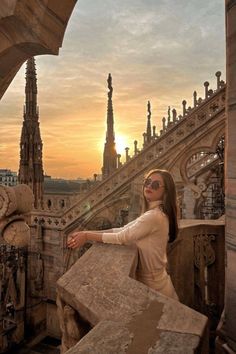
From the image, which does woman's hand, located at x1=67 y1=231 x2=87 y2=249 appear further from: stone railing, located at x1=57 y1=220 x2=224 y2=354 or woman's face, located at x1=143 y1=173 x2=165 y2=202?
woman's face, located at x1=143 y1=173 x2=165 y2=202

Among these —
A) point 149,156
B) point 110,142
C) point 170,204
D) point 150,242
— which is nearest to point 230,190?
point 170,204

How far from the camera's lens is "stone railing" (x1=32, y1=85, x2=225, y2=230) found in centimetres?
980

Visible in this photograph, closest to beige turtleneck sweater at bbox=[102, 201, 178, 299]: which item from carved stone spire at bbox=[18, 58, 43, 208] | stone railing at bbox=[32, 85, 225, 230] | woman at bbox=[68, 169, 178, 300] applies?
woman at bbox=[68, 169, 178, 300]

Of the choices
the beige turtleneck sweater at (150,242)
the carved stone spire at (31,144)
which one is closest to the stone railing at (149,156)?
the carved stone spire at (31,144)

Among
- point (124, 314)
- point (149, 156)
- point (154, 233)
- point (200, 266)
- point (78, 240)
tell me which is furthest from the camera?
point (149, 156)

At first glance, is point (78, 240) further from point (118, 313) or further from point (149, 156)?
point (149, 156)

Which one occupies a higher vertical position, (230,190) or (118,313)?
(230,190)

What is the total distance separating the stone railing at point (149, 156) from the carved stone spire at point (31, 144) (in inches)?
280

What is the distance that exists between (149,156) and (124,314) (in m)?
9.58

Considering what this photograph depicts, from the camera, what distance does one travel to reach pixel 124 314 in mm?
1371

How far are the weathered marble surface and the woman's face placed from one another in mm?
482

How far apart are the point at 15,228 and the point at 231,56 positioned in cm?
196

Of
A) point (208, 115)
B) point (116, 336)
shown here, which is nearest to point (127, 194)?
point (208, 115)

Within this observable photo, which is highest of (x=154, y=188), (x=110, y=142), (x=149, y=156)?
(x=110, y=142)
